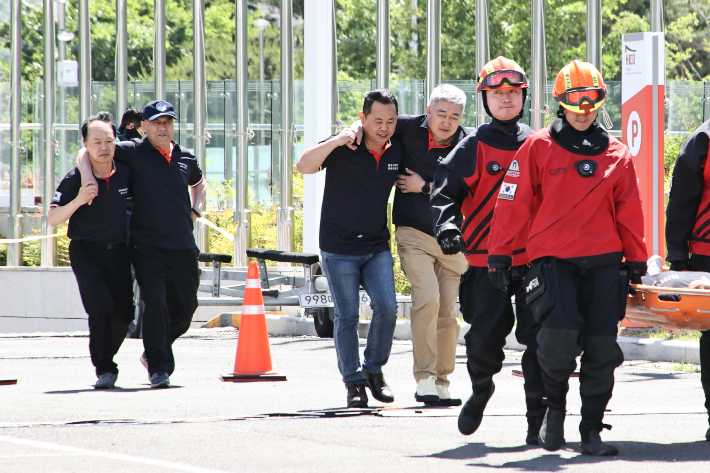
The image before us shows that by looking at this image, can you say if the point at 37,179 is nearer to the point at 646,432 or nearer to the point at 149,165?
the point at 149,165

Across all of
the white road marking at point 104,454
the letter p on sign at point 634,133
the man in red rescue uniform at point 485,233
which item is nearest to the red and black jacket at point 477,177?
the man in red rescue uniform at point 485,233

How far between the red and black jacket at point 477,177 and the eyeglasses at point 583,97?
677mm

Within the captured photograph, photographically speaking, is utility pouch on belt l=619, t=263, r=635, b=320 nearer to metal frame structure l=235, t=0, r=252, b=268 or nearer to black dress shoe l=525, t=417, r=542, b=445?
black dress shoe l=525, t=417, r=542, b=445

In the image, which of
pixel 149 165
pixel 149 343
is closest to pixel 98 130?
pixel 149 165

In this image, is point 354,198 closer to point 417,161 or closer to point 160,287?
point 417,161

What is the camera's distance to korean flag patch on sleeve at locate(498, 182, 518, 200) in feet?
17.3

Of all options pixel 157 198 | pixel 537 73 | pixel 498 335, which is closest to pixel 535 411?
pixel 498 335

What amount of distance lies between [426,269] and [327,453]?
2.01m

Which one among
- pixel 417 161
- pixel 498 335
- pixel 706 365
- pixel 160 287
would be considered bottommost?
pixel 706 365

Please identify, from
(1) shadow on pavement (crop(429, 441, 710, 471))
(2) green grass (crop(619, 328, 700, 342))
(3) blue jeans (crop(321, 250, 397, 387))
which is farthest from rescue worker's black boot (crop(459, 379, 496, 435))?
(2) green grass (crop(619, 328, 700, 342))

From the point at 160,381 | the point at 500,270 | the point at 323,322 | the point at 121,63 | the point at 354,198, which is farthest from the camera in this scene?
the point at 121,63

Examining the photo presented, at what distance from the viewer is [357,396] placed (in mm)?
6652

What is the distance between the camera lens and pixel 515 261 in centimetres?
548

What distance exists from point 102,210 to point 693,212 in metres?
4.20
